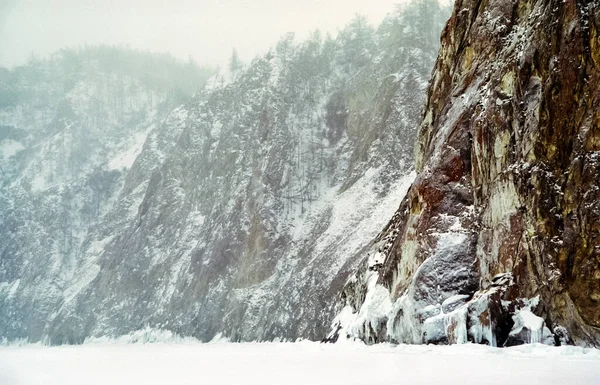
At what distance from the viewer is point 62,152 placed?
135125mm

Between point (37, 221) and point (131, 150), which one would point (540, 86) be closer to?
point (37, 221)

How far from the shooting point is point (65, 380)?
14.2 metres

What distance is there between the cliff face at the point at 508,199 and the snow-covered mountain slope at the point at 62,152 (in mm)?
85532

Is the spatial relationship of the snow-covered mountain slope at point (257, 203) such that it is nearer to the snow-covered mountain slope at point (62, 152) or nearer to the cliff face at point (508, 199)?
the snow-covered mountain slope at point (62, 152)

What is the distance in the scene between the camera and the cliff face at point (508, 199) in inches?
722

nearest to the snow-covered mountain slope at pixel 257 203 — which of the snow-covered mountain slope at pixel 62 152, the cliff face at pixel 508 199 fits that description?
the snow-covered mountain slope at pixel 62 152

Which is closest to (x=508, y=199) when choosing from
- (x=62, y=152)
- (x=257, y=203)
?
(x=257, y=203)

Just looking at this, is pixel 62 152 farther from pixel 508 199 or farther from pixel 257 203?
pixel 508 199

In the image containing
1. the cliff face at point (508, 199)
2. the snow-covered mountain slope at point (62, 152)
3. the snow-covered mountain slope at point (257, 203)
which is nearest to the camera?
the cliff face at point (508, 199)

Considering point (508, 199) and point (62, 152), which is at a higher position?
point (62, 152)

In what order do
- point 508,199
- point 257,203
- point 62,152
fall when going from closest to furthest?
1. point 508,199
2. point 257,203
3. point 62,152

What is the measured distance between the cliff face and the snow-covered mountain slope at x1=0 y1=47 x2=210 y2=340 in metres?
85.5

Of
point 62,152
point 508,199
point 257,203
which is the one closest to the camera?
point 508,199

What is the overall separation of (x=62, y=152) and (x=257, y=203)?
85272 millimetres
